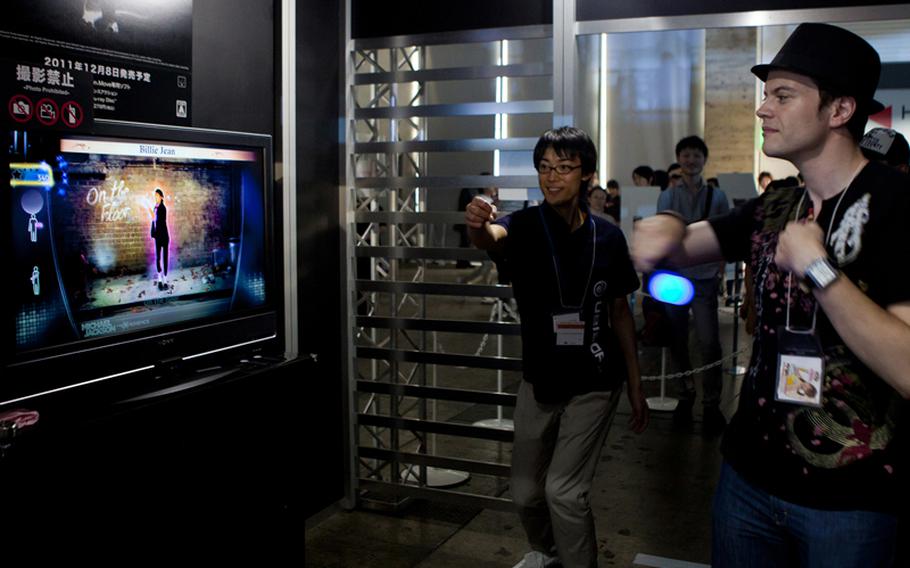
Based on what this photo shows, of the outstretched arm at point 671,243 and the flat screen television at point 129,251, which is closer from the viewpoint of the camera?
the outstretched arm at point 671,243

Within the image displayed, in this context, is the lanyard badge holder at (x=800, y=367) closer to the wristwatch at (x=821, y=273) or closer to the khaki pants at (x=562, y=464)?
the wristwatch at (x=821, y=273)

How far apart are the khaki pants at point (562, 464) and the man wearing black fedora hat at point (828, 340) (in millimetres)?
1354

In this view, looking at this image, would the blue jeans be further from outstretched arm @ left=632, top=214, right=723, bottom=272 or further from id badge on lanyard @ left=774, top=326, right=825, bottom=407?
outstretched arm @ left=632, top=214, right=723, bottom=272

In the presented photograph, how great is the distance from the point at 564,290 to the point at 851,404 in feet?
5.28

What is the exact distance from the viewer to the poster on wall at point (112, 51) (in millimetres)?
2596

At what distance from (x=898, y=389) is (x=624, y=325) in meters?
1.85

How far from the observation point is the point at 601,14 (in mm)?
4023

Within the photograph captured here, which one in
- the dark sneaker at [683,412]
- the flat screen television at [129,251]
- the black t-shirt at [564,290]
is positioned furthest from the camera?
the dark sneaker at [683,412]

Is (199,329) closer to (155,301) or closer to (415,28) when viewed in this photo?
(155,301)

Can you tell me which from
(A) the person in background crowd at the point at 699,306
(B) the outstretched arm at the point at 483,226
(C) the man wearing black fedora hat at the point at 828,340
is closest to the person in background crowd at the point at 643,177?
(A) the person in background crowd at the point at 699,306

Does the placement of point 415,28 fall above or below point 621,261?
above

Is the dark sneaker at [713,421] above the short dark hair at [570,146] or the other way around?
the other way around

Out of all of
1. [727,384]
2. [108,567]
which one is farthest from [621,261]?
[727,384]

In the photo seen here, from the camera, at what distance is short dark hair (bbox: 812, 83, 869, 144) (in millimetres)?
1804
